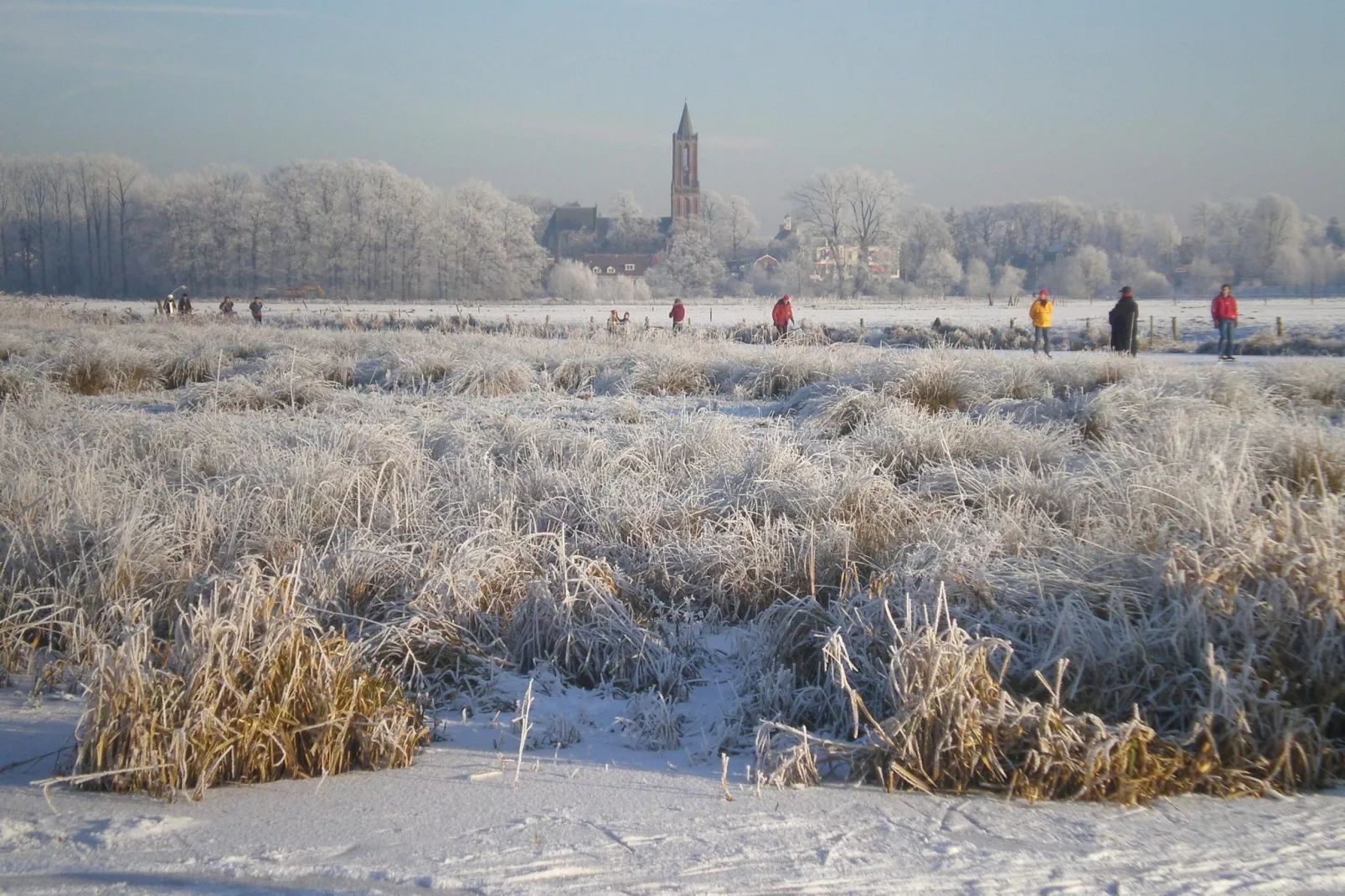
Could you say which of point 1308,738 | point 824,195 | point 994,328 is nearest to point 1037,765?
point 1308,738

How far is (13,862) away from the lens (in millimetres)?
2947

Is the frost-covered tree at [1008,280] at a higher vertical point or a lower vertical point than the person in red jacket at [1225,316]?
higher

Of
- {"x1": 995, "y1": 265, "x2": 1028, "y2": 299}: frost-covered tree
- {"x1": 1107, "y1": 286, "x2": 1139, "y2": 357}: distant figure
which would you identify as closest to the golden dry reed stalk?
{"x1": 1107, "y1": 286, "x2": 1139, "y2": 357}: distant figure

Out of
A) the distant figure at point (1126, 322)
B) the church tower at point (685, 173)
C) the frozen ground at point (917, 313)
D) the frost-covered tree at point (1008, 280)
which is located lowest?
the distant figure at point (1126, 322)

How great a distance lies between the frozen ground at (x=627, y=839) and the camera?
2873mm

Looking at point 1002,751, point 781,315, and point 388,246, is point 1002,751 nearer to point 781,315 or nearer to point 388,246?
point 781,315

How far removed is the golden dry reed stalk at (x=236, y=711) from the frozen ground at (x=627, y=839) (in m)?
0.10

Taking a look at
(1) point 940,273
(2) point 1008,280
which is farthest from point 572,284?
(2) point 1008,280

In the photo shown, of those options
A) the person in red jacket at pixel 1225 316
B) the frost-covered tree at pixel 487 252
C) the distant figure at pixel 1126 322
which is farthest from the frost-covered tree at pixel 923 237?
the distant figure at pixel 1126 322

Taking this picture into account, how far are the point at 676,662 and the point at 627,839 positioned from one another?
1.60 m

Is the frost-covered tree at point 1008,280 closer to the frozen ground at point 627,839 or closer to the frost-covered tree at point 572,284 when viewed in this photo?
the frost-covered tree at point 572,284

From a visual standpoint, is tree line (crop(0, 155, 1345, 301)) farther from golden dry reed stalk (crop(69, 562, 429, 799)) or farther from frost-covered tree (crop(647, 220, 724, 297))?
golden dry reed stalk (crop(69, 562, 429, 799))

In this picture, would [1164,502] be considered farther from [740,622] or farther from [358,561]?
[358,561]

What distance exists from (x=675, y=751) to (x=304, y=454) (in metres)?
4.10
